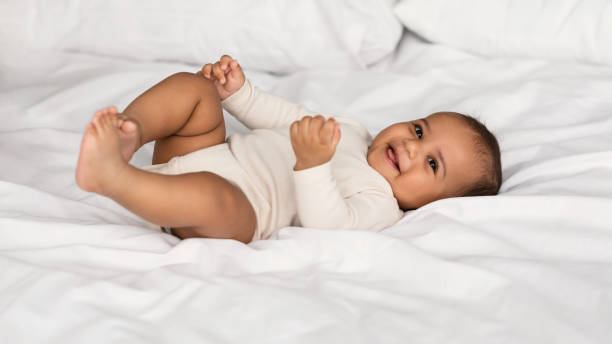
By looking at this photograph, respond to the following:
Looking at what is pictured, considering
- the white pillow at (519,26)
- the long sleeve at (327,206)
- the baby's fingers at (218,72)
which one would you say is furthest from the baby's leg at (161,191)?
the white pillow at (519,26)

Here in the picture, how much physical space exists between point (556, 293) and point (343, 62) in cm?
94

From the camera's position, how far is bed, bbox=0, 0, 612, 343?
876 millimetres

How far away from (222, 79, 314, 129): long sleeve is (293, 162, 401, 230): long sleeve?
30cm

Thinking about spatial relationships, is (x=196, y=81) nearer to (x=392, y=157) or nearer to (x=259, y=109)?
(x=259, y=109)

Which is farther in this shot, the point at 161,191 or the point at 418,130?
the point at 418,130

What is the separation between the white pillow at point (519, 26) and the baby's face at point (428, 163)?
0.47m

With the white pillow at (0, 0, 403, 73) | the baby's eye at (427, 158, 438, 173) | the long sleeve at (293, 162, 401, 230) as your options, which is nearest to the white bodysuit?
the long sleeve at (293, 162, 401, 230)

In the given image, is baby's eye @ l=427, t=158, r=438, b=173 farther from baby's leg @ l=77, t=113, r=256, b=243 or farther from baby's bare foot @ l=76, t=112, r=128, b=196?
baby's bare foot @ l=76, t=112, r=128, b=196

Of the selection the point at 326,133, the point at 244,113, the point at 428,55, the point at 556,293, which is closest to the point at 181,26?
the point at 244,113

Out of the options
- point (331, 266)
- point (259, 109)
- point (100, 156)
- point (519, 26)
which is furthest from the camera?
point (519, 26)

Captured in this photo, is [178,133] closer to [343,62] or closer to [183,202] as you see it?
[183,202]

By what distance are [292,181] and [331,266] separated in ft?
0.82

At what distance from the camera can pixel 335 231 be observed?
105 cm

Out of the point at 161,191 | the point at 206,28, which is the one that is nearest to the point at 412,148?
the point at 161,191
